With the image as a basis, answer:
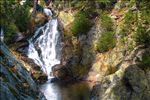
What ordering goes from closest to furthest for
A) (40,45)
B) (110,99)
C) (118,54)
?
(110,99), (118,54), (40,45)

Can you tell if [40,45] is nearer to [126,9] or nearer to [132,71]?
[126,9]

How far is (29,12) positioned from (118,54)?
57.9 feet

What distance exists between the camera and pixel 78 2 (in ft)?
155

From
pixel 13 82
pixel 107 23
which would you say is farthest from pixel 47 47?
pixel 13 82

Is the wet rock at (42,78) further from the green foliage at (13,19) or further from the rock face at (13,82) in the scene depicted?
the rock face at (13,82)

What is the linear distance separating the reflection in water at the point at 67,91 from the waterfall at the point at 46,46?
6.15 m

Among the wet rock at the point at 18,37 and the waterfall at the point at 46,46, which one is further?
the wet rock at the point at 18,37

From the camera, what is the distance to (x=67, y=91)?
31.1 m

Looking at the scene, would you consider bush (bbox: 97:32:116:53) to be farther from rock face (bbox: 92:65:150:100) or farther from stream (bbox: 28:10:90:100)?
rock face (bbox: 92:65:150:100)

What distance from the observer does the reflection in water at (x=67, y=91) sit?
28000 mm

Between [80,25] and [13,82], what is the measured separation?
3277 cm

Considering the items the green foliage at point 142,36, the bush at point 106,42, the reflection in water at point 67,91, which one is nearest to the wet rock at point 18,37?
the reflection in water at point 67,91

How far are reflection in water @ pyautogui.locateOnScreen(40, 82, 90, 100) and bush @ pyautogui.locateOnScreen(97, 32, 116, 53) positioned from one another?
18.0 ft

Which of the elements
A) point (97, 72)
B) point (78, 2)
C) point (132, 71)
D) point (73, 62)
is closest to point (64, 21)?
point (78, 2)
